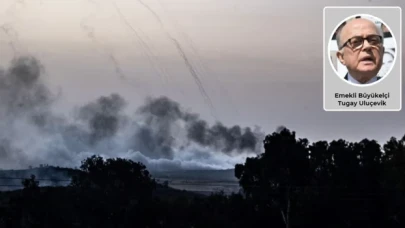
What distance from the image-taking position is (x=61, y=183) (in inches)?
4973

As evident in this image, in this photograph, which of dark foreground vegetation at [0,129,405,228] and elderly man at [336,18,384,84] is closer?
elderly man at [336,18,384,84]

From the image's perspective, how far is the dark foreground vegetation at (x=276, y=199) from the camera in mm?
88250

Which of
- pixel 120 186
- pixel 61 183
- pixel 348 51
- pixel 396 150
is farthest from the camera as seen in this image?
pixel 61 183

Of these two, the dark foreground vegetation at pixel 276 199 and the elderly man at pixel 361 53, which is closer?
the elderly man at pixel 361 53

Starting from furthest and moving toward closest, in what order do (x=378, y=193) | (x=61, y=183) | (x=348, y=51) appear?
(x=61, y=183)
(x=378, y=193)
(x=348, y=51)

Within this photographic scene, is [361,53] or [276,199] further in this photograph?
[276,199]

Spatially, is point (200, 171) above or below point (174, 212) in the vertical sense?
above

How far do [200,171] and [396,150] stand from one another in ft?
150

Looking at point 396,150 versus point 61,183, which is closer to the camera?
point 396,150

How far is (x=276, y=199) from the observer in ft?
297

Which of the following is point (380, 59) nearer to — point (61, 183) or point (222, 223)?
point (222, 223)

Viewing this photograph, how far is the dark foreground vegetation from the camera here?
88250 millimetres

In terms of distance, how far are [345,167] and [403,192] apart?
6780 mm

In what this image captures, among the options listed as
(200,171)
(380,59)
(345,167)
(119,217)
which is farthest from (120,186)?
(380,59)
